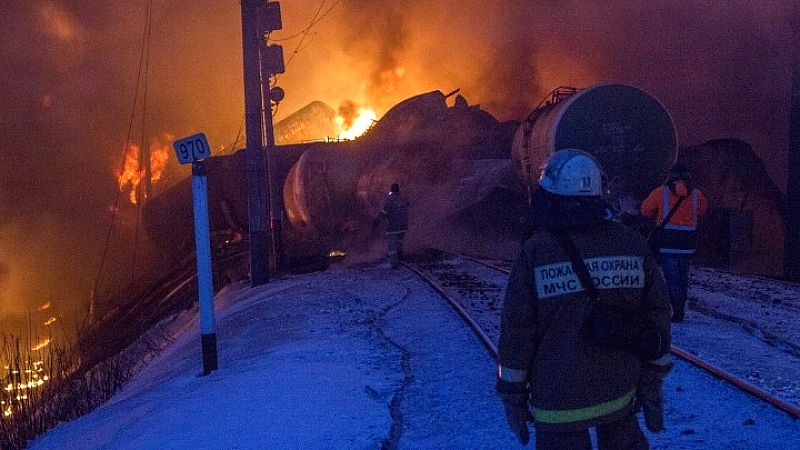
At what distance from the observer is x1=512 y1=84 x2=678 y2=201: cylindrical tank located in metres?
11.4

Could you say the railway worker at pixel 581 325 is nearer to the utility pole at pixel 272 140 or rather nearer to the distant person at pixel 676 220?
the distant person at pixel 676 220

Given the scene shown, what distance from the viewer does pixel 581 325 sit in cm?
263

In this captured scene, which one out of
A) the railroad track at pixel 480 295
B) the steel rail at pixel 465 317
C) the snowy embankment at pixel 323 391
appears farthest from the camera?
the steel rail at pixel 465 317

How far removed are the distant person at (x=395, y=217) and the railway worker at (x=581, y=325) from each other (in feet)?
36.8

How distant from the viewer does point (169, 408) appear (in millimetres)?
5992

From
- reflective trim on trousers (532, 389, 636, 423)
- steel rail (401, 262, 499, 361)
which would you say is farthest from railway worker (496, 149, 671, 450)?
steel rail (401, 262, 499, 361)

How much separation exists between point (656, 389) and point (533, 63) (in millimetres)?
31451

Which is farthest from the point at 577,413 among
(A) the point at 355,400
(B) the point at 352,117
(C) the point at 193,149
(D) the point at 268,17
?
(B) the point at 352,117

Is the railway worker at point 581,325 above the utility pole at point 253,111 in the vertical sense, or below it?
below

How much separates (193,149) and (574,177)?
5.61 meters

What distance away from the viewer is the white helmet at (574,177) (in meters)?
2.74

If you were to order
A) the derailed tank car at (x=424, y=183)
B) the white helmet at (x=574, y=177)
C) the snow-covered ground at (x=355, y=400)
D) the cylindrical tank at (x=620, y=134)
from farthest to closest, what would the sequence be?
1. the derailed tank car at (x=424, y=183)
2. the cylindrical tank at (x=620, y=134)
3. the snow-covered ground at (x=355, y=400)
4. the white helmet at (x=574, y=177)

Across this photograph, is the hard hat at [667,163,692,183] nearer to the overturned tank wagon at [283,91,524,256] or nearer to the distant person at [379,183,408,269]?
the distant person at [379,183,408,269]

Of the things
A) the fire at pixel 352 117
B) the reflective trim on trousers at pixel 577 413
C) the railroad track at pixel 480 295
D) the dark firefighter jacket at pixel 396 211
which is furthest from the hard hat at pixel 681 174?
the fire at pixel 352 117
